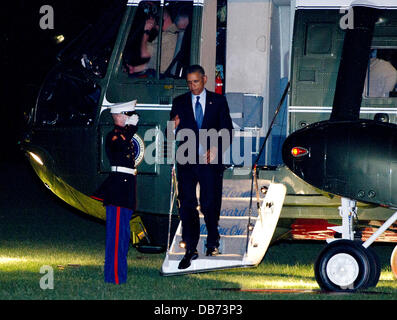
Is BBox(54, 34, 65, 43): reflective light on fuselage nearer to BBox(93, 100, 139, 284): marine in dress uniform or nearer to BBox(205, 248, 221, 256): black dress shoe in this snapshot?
BBox(93, 100, 139, 284): marine in dress uniform

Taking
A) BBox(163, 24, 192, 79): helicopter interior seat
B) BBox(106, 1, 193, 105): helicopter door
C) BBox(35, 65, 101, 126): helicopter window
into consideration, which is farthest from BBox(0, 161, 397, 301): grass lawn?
BBox(163, 24, 192, 79): helicopter interior seat

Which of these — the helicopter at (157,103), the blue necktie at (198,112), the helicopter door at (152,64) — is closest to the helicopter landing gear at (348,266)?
the helicopter at (157,103)

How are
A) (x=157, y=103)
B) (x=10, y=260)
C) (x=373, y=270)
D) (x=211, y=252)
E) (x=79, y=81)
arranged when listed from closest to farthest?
1. (x=373, y=270)
2. (x=211, y=252)
3. (x=157, y=103)
4. (x=10, y=260)
5. (x=79, y=81)

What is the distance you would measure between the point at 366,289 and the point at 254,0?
13.2 ft

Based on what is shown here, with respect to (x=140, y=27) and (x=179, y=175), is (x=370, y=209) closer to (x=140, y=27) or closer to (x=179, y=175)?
(x=179, y=175)

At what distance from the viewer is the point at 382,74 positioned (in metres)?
8.42

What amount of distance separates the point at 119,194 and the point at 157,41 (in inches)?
90.1

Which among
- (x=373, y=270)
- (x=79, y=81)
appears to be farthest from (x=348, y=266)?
(x=79, y=81)

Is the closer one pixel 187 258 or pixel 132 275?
pixel 187 258

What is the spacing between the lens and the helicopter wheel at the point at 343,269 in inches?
281

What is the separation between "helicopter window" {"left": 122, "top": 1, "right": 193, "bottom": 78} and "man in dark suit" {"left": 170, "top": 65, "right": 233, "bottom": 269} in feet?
3.32

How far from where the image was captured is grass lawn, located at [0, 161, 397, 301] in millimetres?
6953

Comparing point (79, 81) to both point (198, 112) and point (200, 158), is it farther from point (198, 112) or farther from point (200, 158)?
point (200, 158)

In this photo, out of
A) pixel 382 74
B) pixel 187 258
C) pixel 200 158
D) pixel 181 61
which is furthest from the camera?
pixel 181 61
